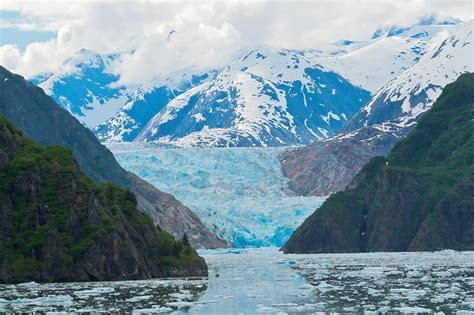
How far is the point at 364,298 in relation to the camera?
8644 centimetres

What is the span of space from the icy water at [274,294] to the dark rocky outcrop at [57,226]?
4893 millimetres

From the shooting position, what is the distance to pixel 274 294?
9406 centimetres

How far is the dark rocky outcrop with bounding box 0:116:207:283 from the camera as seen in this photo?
375 ft

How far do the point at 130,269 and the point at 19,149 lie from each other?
61.2ft

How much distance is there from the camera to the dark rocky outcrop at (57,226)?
11425cm

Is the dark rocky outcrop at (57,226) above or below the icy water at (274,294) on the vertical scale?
above

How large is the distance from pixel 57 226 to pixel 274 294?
31.5 meters

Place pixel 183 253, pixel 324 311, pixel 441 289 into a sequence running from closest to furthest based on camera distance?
pixel 324 311
pixel 441 289
pixel 183 253

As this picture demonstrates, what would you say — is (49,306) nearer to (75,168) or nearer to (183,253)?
(75,168)

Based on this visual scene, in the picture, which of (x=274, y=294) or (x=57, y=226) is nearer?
(x=274, y=294)

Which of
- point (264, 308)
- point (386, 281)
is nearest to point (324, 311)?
point (264, 308)

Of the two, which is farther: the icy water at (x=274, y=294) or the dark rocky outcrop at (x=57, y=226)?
the dark rocky outcrop at (x=57, y=226)

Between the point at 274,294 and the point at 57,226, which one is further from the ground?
the point at 57,226

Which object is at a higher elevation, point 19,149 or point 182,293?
point 19,149
